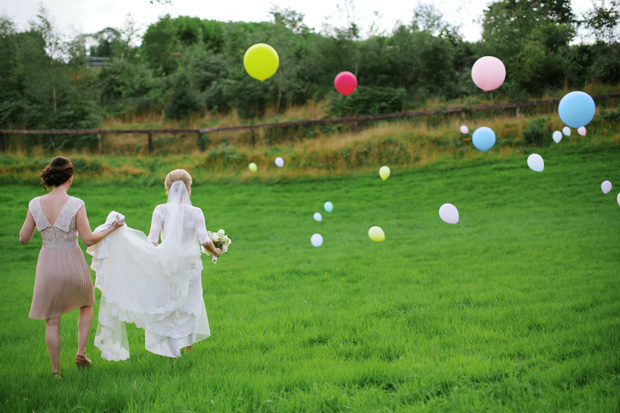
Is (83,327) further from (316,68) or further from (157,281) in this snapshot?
(316,68)

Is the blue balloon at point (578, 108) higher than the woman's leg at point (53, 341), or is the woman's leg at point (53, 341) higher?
the blue balloon at point (578, 108)

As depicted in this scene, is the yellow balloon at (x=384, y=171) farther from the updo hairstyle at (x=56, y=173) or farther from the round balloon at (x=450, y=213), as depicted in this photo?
the updo hairstyle at (x=56, y=173)

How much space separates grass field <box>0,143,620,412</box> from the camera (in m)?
3.44

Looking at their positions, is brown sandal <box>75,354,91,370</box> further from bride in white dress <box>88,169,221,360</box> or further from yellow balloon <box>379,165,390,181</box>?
yellow balloon <box>379,165,390,181</box>

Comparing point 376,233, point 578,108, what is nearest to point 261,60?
point 376,233

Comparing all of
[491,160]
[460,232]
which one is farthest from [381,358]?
[491,160]

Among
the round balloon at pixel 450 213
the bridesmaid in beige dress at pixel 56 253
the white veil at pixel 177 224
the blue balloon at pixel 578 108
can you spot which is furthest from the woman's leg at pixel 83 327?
the round balloon at pixel 450 213

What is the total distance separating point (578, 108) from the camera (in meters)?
5.97

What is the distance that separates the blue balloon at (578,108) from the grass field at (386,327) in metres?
2.28

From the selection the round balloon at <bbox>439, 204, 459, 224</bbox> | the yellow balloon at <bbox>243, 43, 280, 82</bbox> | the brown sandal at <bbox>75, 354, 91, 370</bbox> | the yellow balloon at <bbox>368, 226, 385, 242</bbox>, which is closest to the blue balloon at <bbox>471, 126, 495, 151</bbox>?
the round balloon at <bbox>439, 204, 459, 224</bbox>

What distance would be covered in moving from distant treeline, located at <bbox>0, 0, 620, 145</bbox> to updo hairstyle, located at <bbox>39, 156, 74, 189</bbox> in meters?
21.9

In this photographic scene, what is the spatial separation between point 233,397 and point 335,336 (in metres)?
1.63

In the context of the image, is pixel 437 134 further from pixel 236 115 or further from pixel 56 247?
pixel 56 247

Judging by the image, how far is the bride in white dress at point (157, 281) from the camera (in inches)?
172
